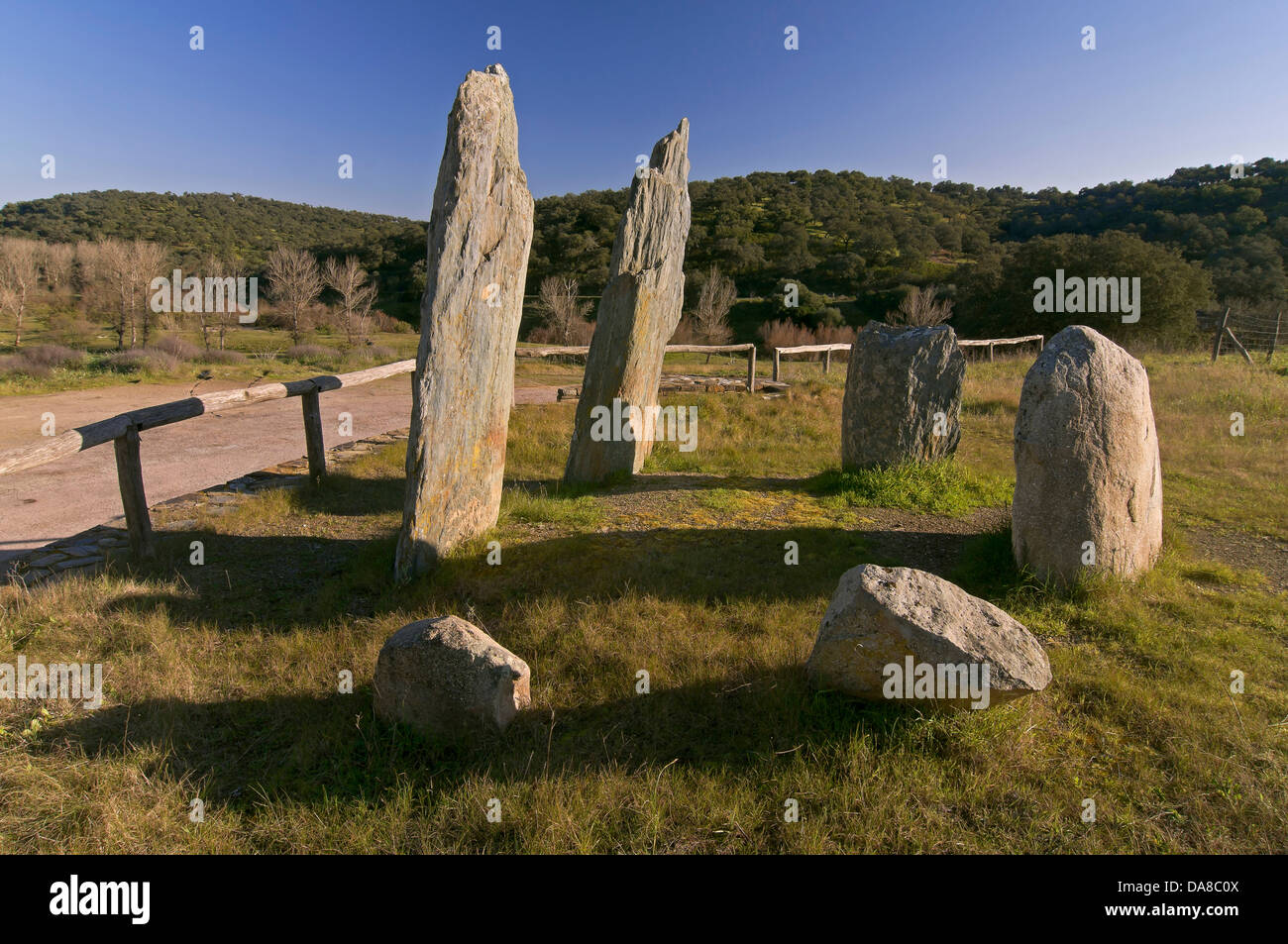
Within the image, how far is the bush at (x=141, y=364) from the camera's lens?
16.8 m

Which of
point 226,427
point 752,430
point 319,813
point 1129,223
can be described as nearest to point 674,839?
point 319,813

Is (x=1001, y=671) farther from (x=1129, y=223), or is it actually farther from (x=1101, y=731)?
(x=1129, y=223)

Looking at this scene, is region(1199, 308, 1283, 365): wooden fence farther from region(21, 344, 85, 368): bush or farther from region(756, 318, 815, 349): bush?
region(21, 344, 85, 368): bush

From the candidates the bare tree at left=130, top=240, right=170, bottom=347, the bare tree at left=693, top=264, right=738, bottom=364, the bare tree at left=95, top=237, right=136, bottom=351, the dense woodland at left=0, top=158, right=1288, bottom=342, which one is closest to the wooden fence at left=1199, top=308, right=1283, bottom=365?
the dense woodland at left=0, top=158, right=1288, bottom=342

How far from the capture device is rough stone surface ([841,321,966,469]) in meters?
7.31

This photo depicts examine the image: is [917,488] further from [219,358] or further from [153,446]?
[219,358]

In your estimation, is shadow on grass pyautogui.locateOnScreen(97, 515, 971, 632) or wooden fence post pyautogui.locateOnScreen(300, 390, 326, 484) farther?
wooden fence post pyautogui.locateOnScreen(300, 390, 326, 484)

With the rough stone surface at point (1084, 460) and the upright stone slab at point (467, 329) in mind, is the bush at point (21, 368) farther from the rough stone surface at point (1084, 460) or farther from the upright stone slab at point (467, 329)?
the rough stone surface at point (1084, 460)

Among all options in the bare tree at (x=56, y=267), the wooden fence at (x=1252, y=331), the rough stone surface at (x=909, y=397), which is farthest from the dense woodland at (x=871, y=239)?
the rough stone surface at (x=909, y=397)

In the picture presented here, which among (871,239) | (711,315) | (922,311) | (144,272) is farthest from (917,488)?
(871,239)

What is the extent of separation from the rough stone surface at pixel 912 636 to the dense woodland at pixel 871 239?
28781 millimetres

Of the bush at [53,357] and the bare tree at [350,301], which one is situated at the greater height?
the bare tree at [350,301]

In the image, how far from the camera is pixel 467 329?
5.42 m

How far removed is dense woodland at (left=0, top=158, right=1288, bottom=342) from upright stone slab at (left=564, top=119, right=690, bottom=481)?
24.0 metres
